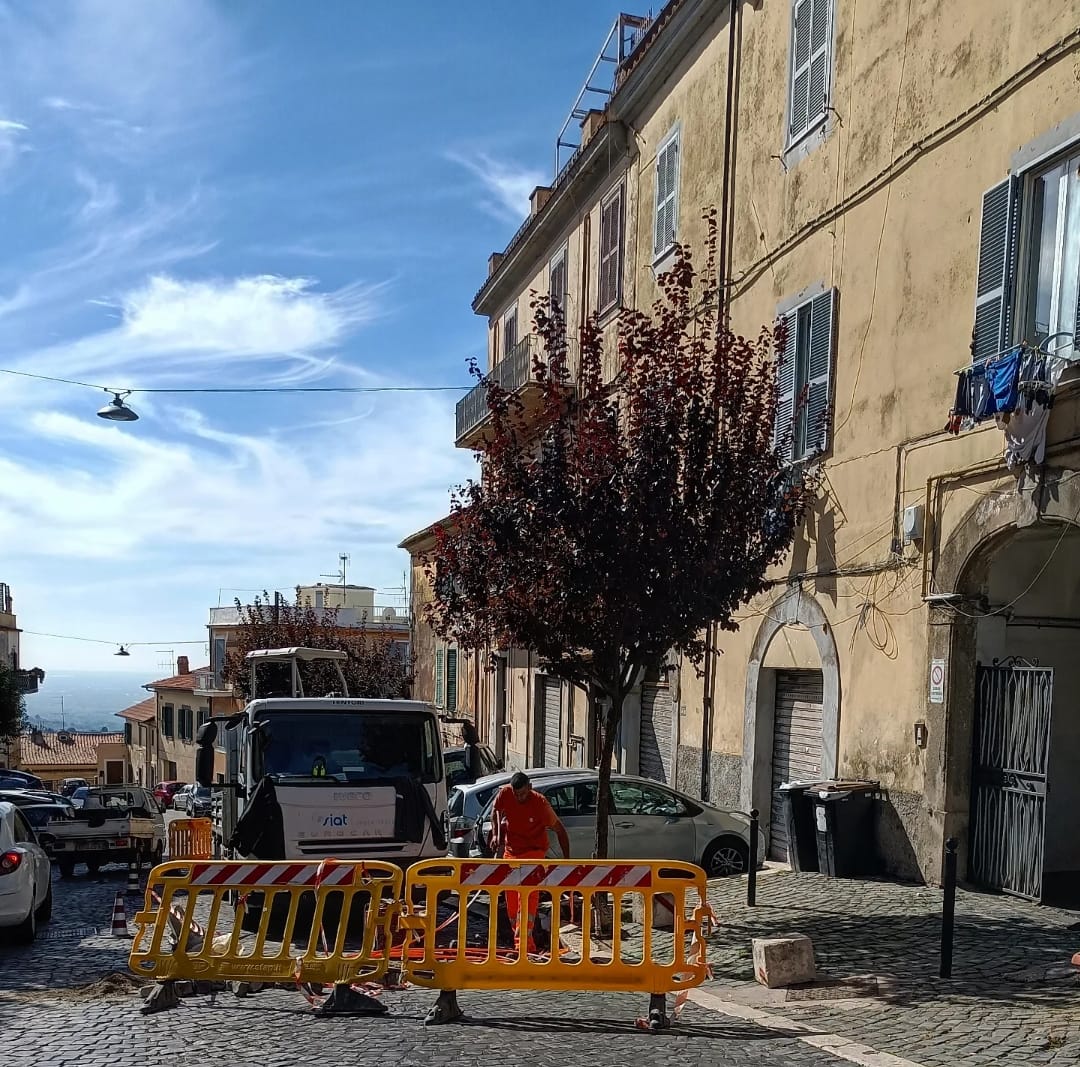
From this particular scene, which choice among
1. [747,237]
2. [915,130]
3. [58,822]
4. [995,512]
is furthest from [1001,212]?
[58,822]

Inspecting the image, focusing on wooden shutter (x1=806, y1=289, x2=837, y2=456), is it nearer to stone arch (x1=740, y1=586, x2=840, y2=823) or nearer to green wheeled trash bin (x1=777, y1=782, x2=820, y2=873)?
stone arch (x1=740, y1=586, x2=840, y2=823)

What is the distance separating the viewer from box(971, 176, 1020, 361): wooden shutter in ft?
34.5

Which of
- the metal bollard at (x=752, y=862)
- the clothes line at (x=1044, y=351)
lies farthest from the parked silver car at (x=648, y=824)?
the clothes line at (x=1044, y=351)

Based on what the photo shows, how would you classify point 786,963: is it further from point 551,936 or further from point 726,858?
point 726,858

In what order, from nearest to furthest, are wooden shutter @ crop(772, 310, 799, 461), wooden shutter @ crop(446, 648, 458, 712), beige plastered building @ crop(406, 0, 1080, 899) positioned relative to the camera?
1. beige plastered building @ crop(406, 0, 1080, 899)
2. wooden shutter @ crop(772, 310, 799, 461)
3. wooden shutter @ crop(446, 648, 458, 712)

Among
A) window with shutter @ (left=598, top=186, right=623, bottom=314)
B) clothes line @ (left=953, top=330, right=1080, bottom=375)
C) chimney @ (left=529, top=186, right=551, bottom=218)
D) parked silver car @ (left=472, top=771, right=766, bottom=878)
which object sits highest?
chimney @ (left=529, top=186, right=551, bottom=218)

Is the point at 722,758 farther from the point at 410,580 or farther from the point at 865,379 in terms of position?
the point at 410,580

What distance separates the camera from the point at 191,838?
16266 millimetres

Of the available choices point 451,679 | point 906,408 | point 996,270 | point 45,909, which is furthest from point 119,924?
point 451,679

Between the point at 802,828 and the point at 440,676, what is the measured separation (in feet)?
73.6

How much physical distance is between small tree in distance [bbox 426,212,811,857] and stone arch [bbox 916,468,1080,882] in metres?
1.64

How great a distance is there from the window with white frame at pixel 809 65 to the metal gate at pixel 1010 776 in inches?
277

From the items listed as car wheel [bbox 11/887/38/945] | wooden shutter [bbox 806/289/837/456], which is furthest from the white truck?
wooden shutter [bbox 806/289/837/456]

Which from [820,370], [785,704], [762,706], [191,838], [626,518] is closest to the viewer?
[626,518]
